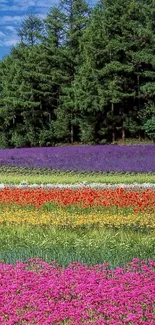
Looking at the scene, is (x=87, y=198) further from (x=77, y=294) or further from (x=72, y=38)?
(x=72, y=38)

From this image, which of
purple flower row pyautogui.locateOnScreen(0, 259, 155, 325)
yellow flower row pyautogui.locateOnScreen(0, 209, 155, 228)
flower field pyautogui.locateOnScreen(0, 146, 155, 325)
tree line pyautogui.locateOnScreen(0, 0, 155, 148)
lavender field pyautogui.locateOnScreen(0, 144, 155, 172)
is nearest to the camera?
purple flower row pyautogui.locateOnScreen(0, 259, 155, 325)

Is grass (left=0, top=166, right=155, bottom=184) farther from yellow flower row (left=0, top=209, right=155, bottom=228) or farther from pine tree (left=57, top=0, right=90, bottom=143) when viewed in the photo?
pine tree (left=57, top=0, right=90, bottom=143)

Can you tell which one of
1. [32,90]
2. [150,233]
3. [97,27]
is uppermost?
[97,27]

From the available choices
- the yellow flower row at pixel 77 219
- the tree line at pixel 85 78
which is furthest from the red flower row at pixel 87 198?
the tree line at pixel 85 78

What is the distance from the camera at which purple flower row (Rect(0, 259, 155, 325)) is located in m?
6.62

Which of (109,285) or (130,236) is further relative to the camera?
(130,236)

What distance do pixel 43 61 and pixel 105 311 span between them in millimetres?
49793

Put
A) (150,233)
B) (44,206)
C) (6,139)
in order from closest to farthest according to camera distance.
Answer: (150,233) < (44,206) < (6,139)

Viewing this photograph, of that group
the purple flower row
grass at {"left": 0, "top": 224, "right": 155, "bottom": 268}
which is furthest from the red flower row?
the purple flower row

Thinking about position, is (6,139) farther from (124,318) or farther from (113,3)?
(124,318)

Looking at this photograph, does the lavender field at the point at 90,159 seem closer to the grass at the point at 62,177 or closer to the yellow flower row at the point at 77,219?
the grass at the point at 62,177

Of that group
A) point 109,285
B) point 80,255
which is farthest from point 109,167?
point 109,285

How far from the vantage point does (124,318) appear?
6.51m

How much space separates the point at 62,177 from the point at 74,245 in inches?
666
